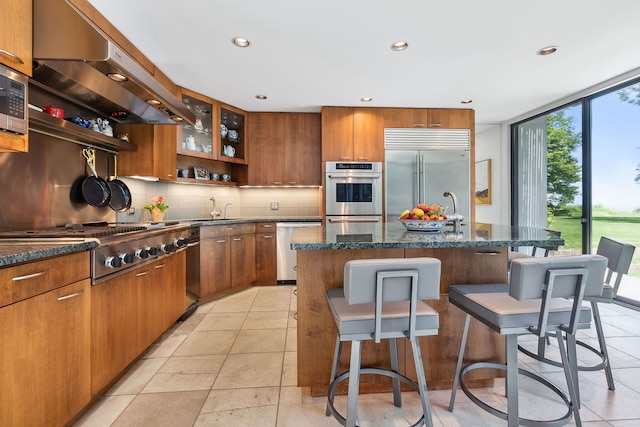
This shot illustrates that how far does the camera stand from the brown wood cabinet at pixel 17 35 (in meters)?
1.39

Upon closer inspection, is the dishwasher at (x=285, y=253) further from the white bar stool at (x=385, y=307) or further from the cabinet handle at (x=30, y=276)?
the cabinet handle at (x=30, y=276)

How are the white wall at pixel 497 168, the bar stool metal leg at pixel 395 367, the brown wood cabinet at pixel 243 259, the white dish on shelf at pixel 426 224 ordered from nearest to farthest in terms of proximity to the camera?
1. the bar stool metal leg at pixel 395 367
2. the white dish on shelf at pixel 426 224
3. the brown wood cabinet at pixel 243 259
4. the white wall at pixel 497 168

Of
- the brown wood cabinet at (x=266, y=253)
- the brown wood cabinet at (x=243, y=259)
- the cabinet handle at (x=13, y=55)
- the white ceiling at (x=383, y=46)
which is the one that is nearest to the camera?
the cabinet handle at (x=13, y=55)

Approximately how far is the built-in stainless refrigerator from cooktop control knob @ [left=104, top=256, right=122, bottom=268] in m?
3.13

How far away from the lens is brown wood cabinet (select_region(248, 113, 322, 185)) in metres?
4.24

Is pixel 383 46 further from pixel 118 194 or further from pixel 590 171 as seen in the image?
pixel 590 171

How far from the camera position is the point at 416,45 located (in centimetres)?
252

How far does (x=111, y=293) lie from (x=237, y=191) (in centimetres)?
291

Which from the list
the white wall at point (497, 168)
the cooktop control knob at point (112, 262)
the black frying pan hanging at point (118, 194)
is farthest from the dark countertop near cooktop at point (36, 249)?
the white wall at point (497, 168)

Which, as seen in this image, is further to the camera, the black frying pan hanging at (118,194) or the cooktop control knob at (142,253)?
the black frying pan hanging at (118,194)

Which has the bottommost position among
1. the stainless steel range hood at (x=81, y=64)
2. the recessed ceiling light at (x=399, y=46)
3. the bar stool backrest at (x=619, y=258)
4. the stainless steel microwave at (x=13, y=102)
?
the bar stool backrest at (x=619, y=258)

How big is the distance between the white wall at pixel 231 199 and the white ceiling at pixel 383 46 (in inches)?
47.4

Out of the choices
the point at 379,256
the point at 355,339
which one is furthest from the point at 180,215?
the point at 355,339

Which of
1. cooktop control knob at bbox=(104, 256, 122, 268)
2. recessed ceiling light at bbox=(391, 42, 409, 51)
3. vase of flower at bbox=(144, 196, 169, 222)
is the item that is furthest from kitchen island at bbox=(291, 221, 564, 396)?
vase of flower at bbox=(144, 196, 169, 222)
